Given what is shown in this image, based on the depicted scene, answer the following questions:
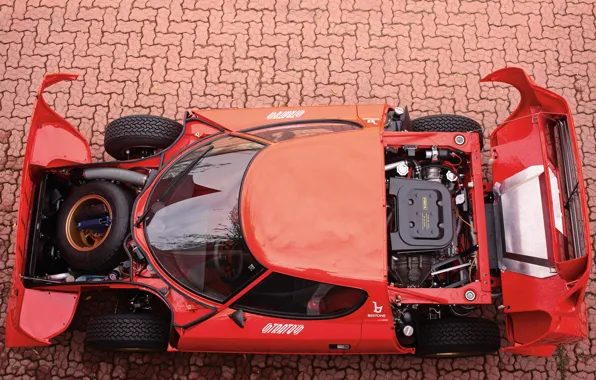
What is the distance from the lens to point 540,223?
4.90 meters

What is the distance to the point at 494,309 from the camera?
6.14 m

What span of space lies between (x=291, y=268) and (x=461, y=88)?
376 cm

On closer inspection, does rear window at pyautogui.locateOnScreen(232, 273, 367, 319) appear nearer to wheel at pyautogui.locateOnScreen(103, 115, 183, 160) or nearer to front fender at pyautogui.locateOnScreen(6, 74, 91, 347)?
front fender at pyautogui.locateOnScreen(6, 74, 91, 347)

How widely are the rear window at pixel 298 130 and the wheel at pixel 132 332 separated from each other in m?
2.07

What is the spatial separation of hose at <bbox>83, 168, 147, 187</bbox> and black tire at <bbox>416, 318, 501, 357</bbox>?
3.09 m

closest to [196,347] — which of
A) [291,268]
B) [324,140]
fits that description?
[291,268]

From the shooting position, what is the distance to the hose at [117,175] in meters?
5.51

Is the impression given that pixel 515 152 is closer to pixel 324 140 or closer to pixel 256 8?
pixel 324 140

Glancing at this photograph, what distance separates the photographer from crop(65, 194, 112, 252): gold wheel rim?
5.32 metres

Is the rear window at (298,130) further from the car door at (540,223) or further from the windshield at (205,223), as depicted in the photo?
the car door at (540,223)

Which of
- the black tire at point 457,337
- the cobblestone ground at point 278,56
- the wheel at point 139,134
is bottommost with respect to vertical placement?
the black tire at point 457,337

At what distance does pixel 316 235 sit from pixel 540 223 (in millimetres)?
2024

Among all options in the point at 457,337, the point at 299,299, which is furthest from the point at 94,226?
the point at 457,337

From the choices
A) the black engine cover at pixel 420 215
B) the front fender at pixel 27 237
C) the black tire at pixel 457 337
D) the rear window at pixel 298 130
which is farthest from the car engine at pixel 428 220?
the front fender at pixel 27 237
